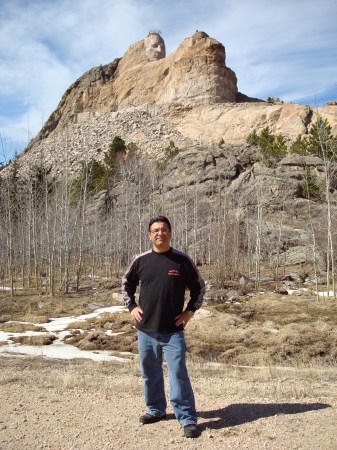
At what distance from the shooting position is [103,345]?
10.1 metres

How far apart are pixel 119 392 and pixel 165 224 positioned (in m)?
2.29

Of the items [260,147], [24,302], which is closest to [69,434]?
[24,302]

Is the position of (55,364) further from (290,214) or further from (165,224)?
(290,214)

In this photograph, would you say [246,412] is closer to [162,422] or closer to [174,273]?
[162,422]

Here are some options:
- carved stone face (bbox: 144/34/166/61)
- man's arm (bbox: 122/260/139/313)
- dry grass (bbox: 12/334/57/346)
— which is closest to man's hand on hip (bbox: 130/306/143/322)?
man's arm (bbox: 122/260/139/313)

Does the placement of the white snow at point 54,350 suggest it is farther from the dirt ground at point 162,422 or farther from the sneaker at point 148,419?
the sneaker at point 148,419

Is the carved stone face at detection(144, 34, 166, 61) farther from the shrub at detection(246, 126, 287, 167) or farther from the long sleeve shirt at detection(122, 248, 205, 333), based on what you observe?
the long sleeve shirt at detection(122, 248, 205, 333)

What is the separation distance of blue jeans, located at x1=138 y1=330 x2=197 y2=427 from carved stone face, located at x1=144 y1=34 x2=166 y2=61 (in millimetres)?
88011

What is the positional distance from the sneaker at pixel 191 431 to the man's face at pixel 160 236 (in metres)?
1.54

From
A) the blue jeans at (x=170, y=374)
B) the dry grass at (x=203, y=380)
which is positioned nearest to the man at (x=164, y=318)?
the blue jeans at (x=170, y=374)

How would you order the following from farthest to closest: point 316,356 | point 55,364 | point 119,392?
point 316,356
point 55,364
point 119,392

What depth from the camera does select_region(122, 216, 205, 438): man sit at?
3676 millimetres

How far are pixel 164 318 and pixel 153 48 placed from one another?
294 feet

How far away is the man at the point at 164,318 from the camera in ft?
12.1
